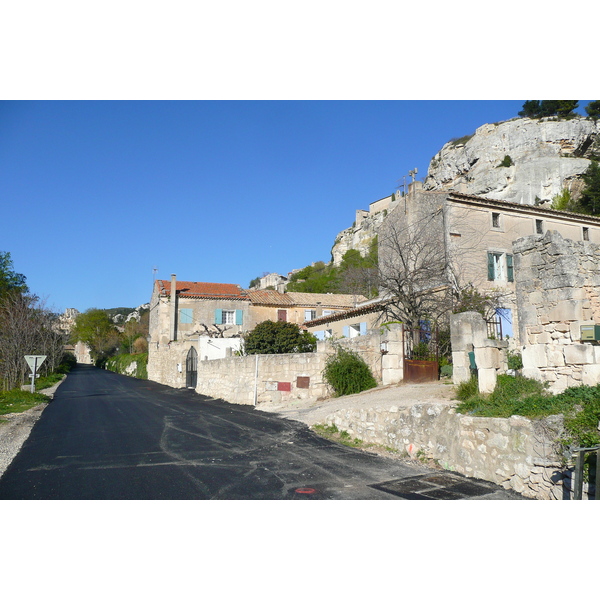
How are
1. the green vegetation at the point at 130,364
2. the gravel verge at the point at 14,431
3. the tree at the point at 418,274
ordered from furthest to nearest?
the green vegetation at the point at 130,364 < the tree at the point at 418,274 < the gravel verge at the point at 14,431

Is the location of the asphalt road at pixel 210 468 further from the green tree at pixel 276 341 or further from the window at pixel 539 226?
the window at pixel 539 226

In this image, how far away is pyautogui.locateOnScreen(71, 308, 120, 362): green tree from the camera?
74094mm

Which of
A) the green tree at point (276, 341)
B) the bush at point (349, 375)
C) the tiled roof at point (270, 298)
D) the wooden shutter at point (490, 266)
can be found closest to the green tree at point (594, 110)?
the wooden shutter at point (490, 266)

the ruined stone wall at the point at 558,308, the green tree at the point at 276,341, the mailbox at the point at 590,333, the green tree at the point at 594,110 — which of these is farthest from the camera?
the green tree at the point at 594,110

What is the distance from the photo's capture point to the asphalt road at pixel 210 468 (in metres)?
5.62

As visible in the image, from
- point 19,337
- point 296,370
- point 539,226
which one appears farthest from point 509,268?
point 19,337

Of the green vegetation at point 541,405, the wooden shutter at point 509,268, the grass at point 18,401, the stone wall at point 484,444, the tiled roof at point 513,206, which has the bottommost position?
the grass at point 18,401

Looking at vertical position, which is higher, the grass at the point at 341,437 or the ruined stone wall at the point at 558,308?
the ruined stone wall at the point at 558,308

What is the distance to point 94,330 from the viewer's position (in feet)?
254

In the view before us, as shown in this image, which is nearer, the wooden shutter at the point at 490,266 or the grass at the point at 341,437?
the grass at the point at 341,437

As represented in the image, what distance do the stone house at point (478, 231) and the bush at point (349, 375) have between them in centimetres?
647

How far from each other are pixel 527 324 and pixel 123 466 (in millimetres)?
7183

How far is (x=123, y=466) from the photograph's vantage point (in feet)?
23.3

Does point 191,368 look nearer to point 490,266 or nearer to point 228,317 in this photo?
point 228,317
